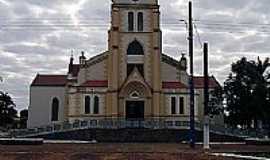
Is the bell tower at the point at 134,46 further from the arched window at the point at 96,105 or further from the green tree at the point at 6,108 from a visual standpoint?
the green tree at the point at 6,108

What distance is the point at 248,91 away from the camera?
5688cm

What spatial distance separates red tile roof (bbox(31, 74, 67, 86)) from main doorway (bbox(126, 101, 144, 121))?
1455 centimetres

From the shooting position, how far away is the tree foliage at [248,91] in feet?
183

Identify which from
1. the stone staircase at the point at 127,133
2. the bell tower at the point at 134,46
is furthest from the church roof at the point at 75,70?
the stone staircase at the point at 127,133

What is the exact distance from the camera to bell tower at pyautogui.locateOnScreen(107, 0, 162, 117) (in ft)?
224

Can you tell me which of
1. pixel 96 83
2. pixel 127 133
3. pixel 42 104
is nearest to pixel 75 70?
pixel 42 104

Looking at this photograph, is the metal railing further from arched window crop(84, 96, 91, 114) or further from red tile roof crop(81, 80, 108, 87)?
red tile roof crop(81, 80, 108, 87)

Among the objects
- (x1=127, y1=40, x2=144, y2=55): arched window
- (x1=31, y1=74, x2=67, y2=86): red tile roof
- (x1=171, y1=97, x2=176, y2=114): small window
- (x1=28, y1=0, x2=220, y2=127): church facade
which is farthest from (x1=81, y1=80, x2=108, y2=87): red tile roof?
(x1=31, y1=74, x2=67, y2=86): red tile roof

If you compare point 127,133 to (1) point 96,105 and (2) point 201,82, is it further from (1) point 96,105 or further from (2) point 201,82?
(2) point 201,82

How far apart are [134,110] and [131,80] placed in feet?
13.5

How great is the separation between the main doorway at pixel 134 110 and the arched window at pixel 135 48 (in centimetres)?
681

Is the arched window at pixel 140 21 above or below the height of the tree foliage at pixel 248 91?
above

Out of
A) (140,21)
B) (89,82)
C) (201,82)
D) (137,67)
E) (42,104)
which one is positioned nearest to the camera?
(137,67)

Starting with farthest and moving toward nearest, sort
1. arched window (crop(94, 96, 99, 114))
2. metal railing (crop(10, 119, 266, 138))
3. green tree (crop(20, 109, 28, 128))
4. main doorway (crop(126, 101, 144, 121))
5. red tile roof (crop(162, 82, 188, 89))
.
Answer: green tree (crop(20, 109, 28, 128)), red tile roof (crop(162, 82, 188, 89)), arched window (crop(94, 96, 99, 114)), main doorway (crop(126, 101, 144, 121)), metal railing (crop(10, 119, 266, 138))
